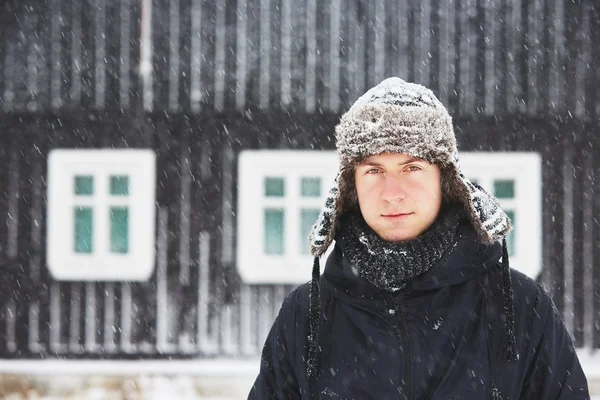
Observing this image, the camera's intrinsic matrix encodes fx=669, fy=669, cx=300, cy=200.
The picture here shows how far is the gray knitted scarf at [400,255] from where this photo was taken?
1835mm

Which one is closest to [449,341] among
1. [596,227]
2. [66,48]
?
[596,227]

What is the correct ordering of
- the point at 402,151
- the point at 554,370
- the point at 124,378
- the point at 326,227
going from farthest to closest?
1. the point at 124,378
2. the point at 326,227
3. the point at 402,151
4. the point at 554,370

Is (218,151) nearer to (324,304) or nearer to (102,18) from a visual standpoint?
(102,18)

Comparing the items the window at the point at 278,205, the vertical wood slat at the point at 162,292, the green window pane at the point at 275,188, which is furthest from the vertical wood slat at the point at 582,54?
the vertical wood slat at the point at 162,292

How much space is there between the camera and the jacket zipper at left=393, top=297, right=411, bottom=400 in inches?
70.3

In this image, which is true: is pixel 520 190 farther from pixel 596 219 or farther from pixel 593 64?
pixel 593 64

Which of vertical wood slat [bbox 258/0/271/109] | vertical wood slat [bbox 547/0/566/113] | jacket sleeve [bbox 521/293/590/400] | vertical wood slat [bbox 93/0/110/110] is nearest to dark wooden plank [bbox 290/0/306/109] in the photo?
vertical wood slat [bbox 258/0/271/109]

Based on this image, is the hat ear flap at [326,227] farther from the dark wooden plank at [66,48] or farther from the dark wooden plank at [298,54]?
the dark wooden plank at [66,48]

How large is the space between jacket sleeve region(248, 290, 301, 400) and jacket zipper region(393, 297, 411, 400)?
34 centimetres

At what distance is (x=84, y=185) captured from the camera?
7570mm

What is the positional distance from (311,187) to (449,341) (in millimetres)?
5705

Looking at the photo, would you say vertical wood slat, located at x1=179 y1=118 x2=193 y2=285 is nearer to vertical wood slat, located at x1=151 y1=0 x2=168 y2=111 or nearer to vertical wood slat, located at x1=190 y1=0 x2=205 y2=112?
vertical wood slat, located at x1=190 y1=0 x2=205 y2=112

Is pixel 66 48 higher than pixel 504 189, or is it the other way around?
pixel 66 48

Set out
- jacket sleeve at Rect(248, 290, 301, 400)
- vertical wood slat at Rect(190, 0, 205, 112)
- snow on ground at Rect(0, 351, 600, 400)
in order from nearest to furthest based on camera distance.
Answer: jacket sleeve at Rect(248, 290, 301, 400) → snow on ground at Rect(0, 351, 600, 400) → vertical wood slat at Rect(190, 0, 205, 112)
